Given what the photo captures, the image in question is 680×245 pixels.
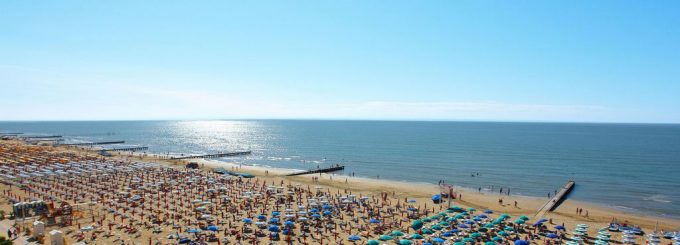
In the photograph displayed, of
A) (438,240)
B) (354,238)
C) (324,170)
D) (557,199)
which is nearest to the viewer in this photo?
(438,240)

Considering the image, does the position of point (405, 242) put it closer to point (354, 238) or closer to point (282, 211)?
point (354, 238)

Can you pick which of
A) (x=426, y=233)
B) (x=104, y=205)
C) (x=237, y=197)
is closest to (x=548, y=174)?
(x=426, y=233)

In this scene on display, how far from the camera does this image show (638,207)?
46281mm

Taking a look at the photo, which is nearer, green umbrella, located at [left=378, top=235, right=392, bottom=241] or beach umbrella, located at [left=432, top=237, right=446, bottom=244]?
beach umbrella, located at [left=432, top=237, right=446, bottom=244]

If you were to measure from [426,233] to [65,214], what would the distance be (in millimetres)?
29736

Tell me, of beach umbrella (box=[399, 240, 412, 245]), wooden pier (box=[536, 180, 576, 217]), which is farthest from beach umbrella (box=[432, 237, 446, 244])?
wooden pier (box=[536, 180, 576, 217])

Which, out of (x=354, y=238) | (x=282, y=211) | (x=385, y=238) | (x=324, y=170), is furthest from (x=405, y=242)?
(x=324, y=170)

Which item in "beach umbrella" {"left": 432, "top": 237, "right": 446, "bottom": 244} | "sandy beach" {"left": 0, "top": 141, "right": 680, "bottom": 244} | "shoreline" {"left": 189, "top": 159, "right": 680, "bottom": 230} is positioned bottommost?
"shoreline" {"left": 189, "top": 159, "right": 680, "bottom": 230}

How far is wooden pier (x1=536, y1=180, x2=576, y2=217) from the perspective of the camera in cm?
4272

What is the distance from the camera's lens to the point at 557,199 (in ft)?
158

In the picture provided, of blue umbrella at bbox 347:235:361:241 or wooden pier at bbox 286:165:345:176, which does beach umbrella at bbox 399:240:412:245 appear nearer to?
blue umbrella at bbox 347:235:361:241

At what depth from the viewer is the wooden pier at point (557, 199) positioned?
140ft

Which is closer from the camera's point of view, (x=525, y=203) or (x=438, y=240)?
(x=438, y=240)

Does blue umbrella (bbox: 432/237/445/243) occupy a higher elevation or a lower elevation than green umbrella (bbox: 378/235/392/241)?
higher
